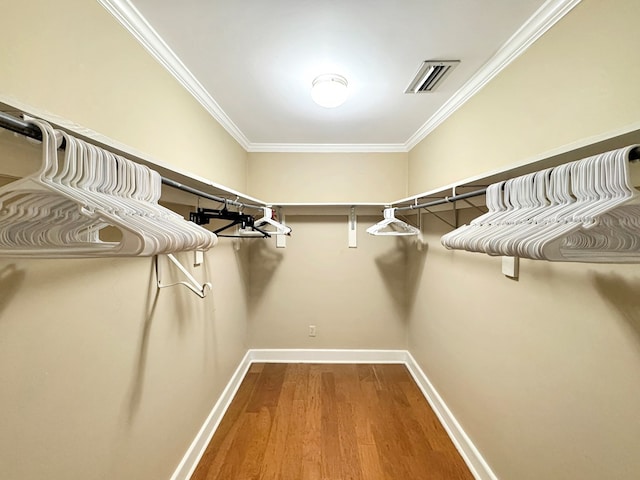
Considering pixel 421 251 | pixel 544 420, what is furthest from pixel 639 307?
pixel 421 251

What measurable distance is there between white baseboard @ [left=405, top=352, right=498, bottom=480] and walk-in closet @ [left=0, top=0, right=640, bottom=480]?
2 cm

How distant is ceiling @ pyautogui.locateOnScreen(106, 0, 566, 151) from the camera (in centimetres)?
107

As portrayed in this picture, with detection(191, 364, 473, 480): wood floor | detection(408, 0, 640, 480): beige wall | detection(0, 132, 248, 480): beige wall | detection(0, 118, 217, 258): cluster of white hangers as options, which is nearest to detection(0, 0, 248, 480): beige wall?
detection(0, 132, 248, 480): beige wall

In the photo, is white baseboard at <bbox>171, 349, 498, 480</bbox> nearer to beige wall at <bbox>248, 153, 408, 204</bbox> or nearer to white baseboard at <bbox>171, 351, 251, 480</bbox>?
white baseboard at <bbox>171, 351, 251, 480</bbox>

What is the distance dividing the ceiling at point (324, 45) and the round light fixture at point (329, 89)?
1.8 inches

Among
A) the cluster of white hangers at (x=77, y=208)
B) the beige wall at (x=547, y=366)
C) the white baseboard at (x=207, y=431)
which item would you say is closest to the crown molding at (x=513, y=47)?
the beige wall at (x=547, y=366)

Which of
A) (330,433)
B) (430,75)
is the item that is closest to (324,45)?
(430,75)

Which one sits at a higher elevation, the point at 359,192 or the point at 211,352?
the point at 359,192

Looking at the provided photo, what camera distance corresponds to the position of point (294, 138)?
2.57m

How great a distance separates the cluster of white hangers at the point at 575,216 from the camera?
0.58 m

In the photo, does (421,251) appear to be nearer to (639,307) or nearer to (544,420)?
(544,420)

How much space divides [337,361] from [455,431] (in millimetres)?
1293

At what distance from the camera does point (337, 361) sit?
2.81 m

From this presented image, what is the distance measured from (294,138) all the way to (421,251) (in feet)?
5.54
